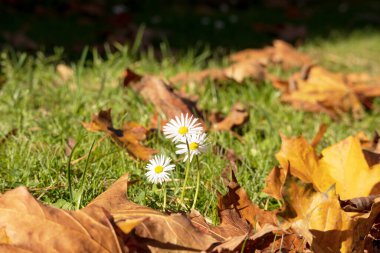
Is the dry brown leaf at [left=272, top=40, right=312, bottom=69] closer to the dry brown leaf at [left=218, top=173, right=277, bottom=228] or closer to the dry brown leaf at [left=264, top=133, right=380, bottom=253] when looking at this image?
the dry brown leaf at [left=264, top=133, right=380, bottom=253]

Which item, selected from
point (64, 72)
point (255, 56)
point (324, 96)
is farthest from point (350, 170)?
point (255, 56)

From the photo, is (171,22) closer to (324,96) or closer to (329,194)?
(324,96)

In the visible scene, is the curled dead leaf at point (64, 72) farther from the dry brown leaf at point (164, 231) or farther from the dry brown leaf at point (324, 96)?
the dry brown leaf at point (164, 231)

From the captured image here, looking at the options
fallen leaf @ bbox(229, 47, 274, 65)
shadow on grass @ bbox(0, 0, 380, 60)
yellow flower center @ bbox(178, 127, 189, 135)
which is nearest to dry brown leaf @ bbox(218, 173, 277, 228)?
yellow flower center @ bbox(178, 127, 189, 135)

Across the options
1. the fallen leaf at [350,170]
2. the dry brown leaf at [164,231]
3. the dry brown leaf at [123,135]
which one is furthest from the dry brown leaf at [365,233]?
the dry brown leaf at [123,135]

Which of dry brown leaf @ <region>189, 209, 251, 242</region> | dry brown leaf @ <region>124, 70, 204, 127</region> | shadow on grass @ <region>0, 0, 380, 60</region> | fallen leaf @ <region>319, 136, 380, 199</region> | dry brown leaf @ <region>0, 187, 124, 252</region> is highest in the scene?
shadow on grass @ <region>0, 0, 380, 60</region>
